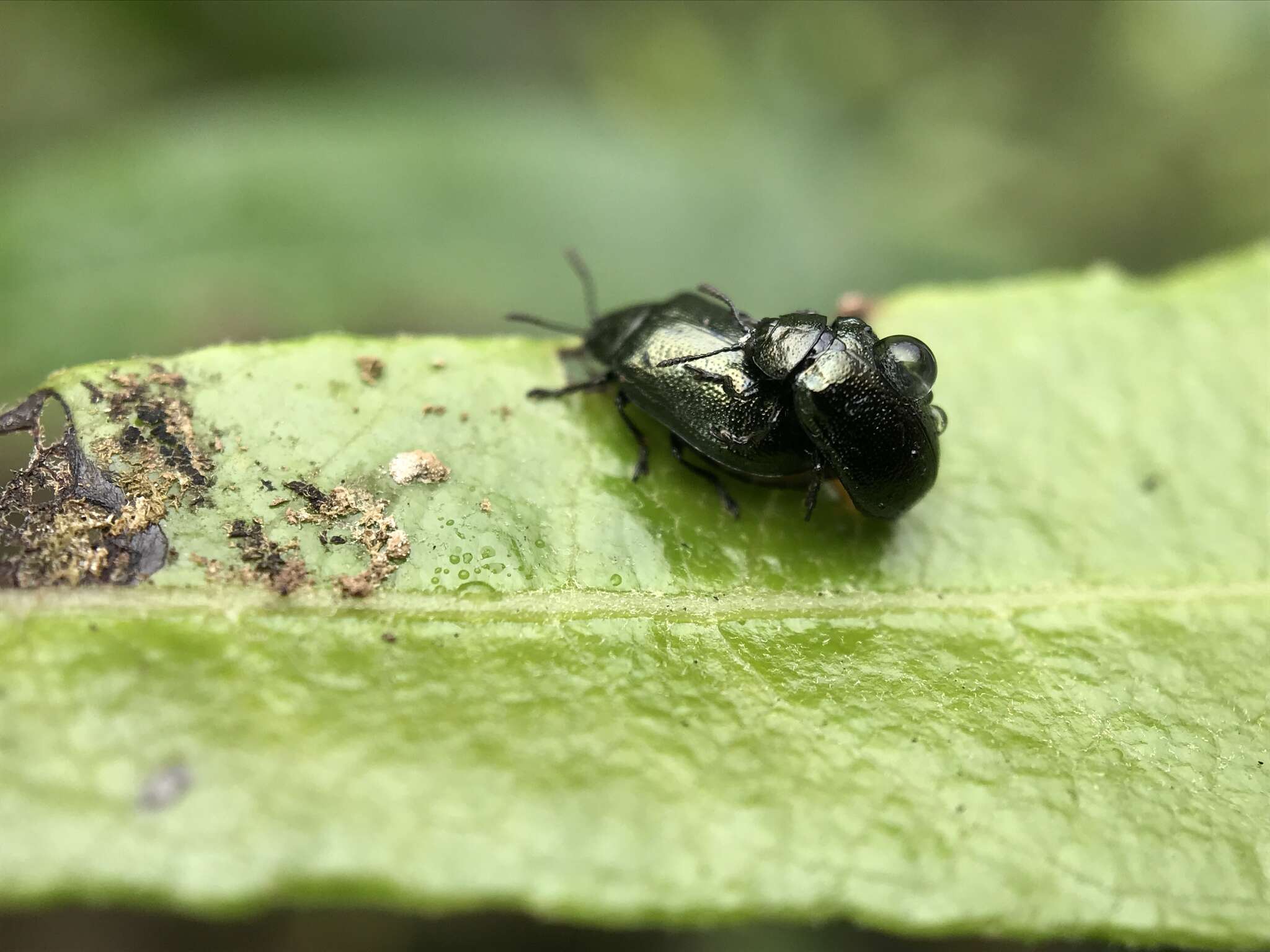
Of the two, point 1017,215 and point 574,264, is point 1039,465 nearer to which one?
point 574,264

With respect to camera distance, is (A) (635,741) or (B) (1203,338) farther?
(B) (1203,338)

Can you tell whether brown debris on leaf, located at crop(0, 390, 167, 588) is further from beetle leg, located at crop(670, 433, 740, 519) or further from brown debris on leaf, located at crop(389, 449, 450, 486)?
beetle leg, located at crop(670, 433, 740, 519)

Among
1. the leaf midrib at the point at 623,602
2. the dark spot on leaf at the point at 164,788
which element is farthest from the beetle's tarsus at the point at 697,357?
the dark spot on leaf at the point at 164,788

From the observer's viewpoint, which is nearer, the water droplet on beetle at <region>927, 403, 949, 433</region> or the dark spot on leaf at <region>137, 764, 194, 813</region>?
the dark spot on leaf at <region>137, 764, 194, 813</region>

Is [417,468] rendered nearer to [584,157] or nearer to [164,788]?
[164,788]

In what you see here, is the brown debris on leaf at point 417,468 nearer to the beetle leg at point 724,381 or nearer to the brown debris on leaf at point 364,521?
the brown debris on leaf at point 364,521

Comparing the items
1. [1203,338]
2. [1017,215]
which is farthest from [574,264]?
[1017,215]

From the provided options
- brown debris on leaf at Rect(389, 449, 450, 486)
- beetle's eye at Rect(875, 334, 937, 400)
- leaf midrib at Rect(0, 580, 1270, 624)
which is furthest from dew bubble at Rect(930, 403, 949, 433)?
brown debris on leaf at Rect(389, 449, 450, 486)
